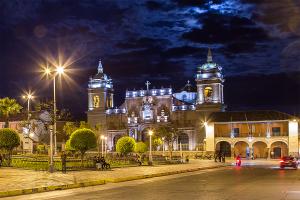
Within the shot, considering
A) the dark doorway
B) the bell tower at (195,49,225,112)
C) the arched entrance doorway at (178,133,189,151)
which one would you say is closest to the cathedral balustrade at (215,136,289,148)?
the dark doorway

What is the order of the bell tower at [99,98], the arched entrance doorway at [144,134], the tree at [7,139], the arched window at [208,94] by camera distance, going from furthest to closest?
the bell tower at [99,98] → the arched entrance doorway at [144,134] → the arched window at [208,94] → the tree at [7,139]

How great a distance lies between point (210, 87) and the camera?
99.8m

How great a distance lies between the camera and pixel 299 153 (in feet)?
252

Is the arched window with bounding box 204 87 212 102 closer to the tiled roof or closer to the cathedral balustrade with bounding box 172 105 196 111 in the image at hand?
the cathedral balustrade with bounding box 172 105 196 111

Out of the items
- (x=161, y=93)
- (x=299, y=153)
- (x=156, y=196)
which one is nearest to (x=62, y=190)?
(x=156, y=196)

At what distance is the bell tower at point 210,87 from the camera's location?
9884cm

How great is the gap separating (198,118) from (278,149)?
2193 centimetres

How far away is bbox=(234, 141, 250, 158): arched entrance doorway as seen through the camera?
3342 inches

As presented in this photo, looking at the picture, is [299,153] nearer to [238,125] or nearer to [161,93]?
[238,125]

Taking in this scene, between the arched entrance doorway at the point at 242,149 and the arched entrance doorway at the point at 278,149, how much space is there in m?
4.14

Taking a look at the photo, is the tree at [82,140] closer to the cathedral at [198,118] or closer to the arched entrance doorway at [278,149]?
the cathedral at [198,118]

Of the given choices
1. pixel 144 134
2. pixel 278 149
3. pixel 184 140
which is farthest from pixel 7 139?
pixel 144 134

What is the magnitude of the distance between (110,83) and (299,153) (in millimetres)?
52065

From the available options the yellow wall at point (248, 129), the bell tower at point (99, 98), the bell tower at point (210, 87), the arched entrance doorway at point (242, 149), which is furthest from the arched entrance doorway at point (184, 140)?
the bell tower at point (99, 98)
